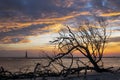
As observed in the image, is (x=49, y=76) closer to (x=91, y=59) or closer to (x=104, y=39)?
(x=91, y=59)

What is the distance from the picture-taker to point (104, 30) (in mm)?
23516

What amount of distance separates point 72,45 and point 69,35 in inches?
35.8

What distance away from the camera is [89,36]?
23.7m

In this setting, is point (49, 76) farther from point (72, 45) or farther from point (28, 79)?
point (72, 45)

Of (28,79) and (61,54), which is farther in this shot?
(28,79)

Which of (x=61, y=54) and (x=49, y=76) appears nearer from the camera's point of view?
(x=61, y=54)

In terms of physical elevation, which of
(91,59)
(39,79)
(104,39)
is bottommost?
(39,79)

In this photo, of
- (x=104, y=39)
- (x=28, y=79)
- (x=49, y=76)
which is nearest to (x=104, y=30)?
(x=104, y=39)

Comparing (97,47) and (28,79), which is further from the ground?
(97,47)

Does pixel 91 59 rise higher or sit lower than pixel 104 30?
lower

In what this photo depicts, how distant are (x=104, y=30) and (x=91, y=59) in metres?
3.30

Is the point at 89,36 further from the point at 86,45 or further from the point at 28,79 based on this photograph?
the point at 28,79

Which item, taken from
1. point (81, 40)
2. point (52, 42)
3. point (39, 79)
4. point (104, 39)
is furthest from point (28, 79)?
point (104, 39)

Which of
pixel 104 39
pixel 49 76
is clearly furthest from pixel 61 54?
pixel 104 39
